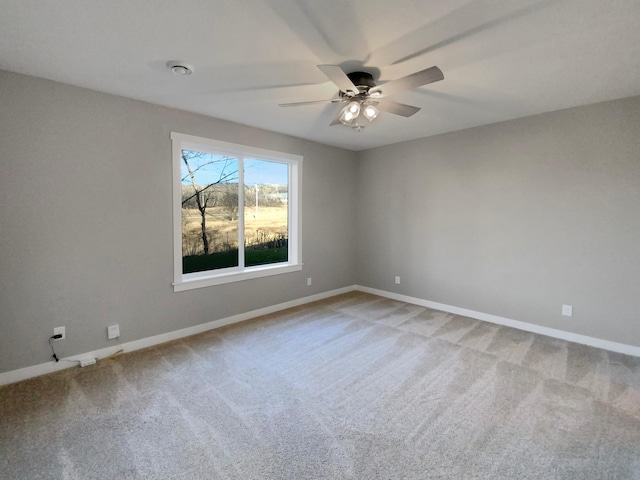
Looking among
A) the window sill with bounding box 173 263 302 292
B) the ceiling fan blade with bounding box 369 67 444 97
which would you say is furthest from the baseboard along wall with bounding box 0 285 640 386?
the ceiling fan blade with bounding box 369 67 444 97

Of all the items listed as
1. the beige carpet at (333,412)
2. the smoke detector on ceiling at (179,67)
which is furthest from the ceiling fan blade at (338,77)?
Result: the beige carpet at (333,412)

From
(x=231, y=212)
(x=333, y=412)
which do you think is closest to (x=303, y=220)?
(x=231, y=212)

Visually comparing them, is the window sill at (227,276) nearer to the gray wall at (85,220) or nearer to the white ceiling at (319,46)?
the gray wall at (85,220)

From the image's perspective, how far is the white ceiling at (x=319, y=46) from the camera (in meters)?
1.64

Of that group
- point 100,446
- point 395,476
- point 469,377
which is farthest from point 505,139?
point 100,446

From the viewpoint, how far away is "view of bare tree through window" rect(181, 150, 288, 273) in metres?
3.49

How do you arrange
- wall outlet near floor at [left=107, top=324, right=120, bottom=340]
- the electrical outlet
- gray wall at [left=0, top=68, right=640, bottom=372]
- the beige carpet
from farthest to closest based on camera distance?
wall outlet near floor at [left=107, top=324, right=120, bottom=340] < the electrical outlet < gray wall at [left=0, top=68, right=640, bottom=372] < the beige carpet

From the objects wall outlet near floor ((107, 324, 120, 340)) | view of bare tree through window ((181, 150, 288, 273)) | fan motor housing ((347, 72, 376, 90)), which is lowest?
wall outlet near floor ((107, 324, 120, 340))

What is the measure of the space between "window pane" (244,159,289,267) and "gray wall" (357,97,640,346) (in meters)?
1.69

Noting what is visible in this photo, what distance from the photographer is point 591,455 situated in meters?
1.69

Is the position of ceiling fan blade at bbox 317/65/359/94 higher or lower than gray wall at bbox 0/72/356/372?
higher

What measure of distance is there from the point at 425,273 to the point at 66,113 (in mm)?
4521

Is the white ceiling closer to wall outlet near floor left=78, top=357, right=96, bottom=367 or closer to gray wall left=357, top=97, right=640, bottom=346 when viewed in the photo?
gray wall left=357, top=97, right=640, bottom=346

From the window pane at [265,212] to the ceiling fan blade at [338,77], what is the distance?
2.15m
